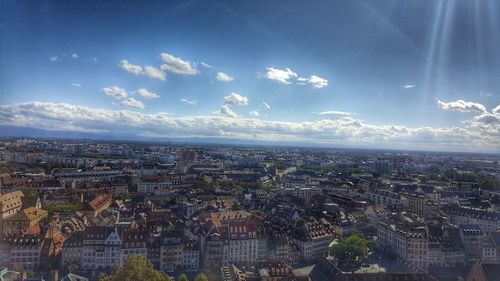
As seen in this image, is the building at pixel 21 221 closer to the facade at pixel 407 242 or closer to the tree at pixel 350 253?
the tree at pixel 350 253

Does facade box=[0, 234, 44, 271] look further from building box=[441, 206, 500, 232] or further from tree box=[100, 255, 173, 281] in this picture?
building box=[441, 206, 500, 232]

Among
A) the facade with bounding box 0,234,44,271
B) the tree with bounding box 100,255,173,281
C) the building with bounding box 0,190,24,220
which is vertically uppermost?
the tree with bounding box 100,255,173,281

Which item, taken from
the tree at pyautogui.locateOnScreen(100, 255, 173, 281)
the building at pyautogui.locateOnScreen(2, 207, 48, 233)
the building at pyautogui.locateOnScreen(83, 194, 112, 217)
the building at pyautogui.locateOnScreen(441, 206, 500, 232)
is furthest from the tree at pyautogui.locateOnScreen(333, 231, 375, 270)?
the building at pyautogui.locateOnScreen(2, 207, 48, 233)

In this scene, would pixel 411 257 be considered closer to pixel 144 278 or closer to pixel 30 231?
pixel 144 278

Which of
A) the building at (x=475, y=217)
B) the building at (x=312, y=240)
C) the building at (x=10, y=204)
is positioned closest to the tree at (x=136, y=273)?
the building at (x=312, y=240)

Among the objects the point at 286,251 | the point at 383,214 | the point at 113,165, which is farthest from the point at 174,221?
the point at 113,165

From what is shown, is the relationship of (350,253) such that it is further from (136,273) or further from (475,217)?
(475,217)

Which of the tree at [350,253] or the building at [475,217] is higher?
the building at [475,217]

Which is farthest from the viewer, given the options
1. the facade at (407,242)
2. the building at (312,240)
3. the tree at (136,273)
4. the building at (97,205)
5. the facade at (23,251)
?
the building at (97,205)

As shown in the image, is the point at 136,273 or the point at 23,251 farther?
the point at 23,251

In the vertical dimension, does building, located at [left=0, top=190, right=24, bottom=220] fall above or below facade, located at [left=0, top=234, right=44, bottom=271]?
above

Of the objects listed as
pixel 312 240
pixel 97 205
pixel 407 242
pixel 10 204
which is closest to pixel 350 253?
pixel 312 240

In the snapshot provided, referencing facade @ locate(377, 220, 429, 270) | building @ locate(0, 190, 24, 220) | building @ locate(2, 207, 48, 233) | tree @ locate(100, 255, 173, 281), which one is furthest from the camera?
building @ locate(0, 190, 24, 220)
